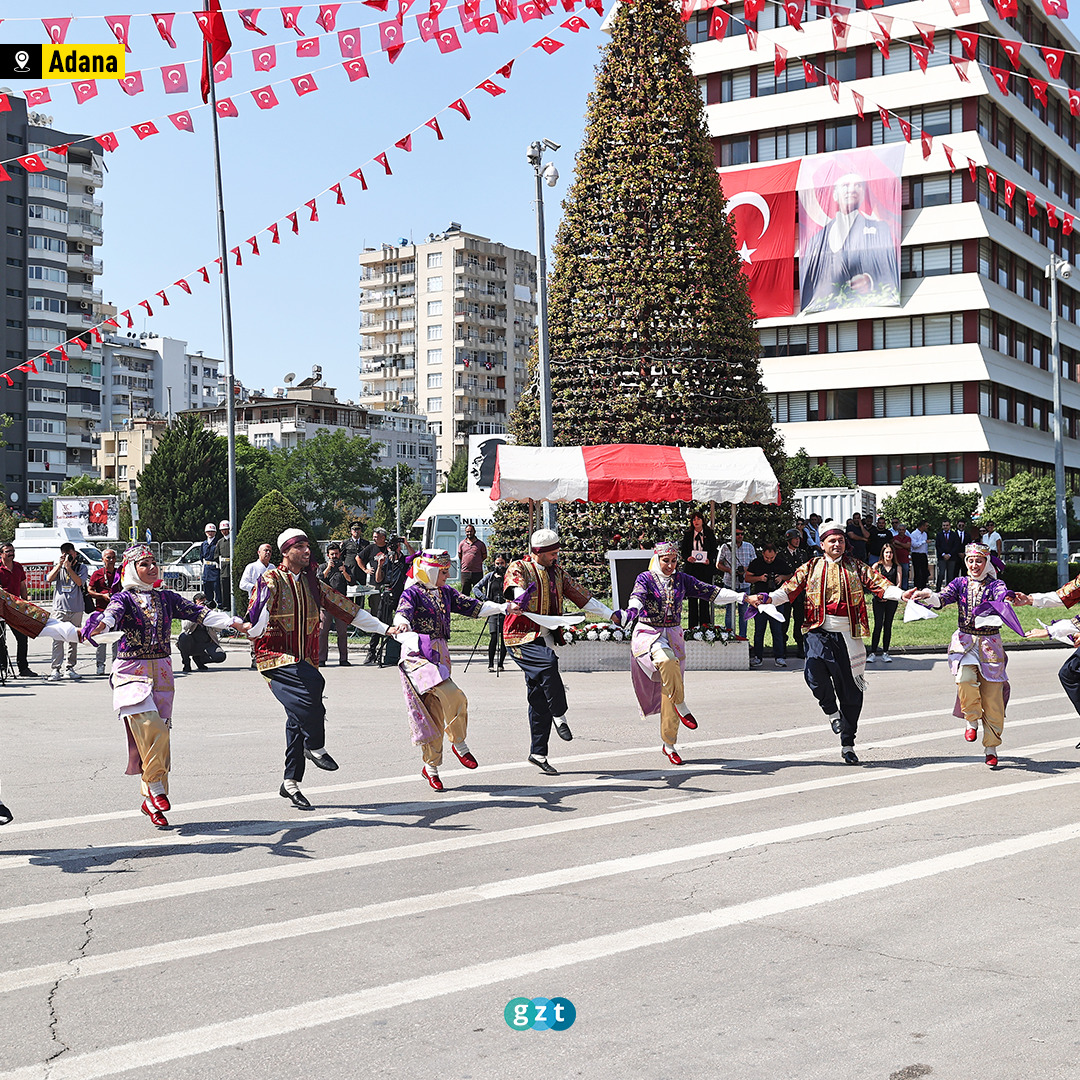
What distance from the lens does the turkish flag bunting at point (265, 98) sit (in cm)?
1784

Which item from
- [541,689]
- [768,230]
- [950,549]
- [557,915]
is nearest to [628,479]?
[541,689]

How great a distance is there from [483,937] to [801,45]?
200 feet

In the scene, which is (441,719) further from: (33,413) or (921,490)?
(33,413)

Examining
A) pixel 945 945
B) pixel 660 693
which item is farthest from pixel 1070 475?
pixel 945 945

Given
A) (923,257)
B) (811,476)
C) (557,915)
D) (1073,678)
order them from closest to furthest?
(557,915) → (1073,678) → (811,476) → (923,257)

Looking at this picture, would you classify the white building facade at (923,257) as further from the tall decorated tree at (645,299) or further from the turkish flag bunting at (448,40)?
the turkish flag bunting at (448,40)

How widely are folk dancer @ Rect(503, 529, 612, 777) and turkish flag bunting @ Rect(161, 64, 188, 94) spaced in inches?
364

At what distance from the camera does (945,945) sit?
5711mm

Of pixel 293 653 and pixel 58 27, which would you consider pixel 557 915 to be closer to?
pixel 293 653

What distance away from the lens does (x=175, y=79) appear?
53.9 feet

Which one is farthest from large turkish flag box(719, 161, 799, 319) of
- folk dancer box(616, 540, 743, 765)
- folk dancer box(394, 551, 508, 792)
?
folk dancer box(394, 551, 508, 792)

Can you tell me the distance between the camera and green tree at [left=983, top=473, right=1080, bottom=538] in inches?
1789

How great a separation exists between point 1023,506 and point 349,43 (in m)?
35.6

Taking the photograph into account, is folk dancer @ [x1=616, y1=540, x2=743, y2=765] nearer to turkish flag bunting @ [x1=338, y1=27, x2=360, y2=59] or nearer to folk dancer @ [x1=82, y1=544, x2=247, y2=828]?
folk dancer @ [x1=82, y1=544, x2=247, y2=828]
